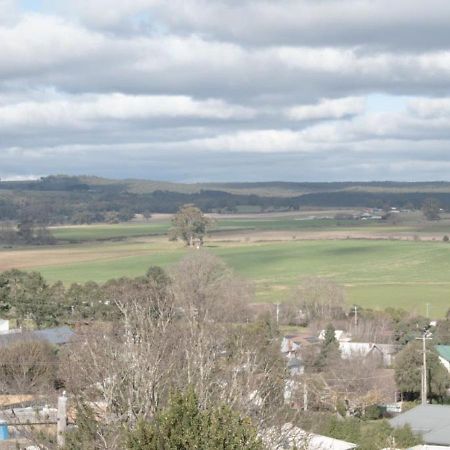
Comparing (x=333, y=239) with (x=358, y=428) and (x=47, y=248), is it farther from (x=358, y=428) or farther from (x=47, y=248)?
(x=358, y=428)

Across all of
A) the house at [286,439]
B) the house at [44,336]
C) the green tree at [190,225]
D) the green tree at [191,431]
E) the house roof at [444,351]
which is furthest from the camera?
the green tree at [190,225]

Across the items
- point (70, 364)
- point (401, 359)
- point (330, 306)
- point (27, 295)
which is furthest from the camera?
point (330, 306)

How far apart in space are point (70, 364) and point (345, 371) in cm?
1826

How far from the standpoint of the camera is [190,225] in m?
134

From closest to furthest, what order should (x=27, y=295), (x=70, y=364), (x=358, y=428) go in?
(x=358, y=428)
(x=70, y=364)
(x=27, y=295)

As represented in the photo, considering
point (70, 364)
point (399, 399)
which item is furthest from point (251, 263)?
point (70, 364)

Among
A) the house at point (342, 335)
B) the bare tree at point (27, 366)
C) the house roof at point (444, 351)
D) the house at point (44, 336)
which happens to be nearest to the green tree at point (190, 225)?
the house at point (342, 335)

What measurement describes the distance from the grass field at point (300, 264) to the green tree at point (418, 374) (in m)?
24.0

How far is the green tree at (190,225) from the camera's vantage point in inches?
5256

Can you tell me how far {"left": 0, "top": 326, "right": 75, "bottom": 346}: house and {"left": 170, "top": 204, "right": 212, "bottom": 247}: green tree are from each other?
6898 centimetres

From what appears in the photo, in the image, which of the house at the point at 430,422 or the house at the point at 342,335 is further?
the house at the point at 342,335

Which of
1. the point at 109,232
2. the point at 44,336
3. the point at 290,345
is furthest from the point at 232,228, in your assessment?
the point at 44,336

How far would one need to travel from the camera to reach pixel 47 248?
5404 inches

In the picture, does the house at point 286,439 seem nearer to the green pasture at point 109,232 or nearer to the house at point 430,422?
the house at point 430,422
